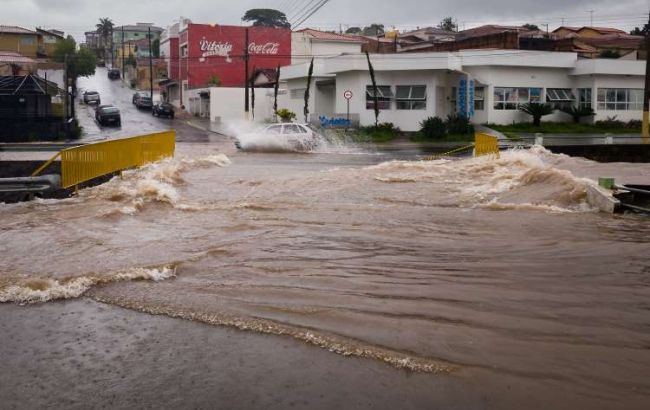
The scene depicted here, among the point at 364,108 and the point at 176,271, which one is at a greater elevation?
the point at 364,108

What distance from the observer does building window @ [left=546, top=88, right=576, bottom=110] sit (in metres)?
46.6

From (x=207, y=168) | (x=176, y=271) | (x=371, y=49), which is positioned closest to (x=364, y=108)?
(x=207, y=168)

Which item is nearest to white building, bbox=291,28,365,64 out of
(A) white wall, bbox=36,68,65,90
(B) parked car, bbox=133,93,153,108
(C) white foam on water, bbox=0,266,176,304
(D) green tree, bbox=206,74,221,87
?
(D) green tree, bbox=206,74,221,87

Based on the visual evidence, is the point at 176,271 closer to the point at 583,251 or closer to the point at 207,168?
the point at 583,251

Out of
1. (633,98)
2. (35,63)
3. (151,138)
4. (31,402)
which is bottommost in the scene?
(31,402)

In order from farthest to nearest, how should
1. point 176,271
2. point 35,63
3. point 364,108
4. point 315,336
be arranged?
1. point 35,63
2. point 364,108
3. point 176,271
4. point 315,336

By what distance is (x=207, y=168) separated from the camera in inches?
942

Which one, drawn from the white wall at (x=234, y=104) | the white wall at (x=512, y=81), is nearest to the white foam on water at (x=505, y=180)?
the white wall at (x=512, y=81)

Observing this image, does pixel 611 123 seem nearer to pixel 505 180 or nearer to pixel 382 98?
pixel 382 98

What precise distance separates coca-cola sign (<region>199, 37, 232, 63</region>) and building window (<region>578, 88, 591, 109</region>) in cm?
3611

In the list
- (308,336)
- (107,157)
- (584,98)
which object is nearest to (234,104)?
(584,98)

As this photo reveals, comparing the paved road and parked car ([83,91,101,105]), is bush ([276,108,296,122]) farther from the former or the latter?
parked car ([83,91,101,105])

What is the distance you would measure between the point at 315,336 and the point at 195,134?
4289cm

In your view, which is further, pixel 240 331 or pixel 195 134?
pixel 195 134
